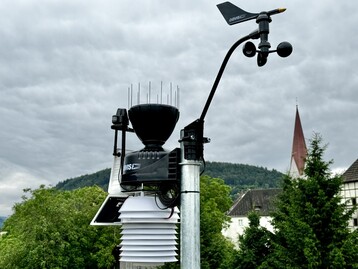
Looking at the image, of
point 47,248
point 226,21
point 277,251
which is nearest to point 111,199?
point 226,21

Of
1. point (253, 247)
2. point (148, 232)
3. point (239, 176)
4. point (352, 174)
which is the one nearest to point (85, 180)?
point (239, 176)

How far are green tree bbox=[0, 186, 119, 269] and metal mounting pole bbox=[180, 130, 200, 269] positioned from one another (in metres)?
21.9

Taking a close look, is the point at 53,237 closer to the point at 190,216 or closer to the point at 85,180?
the point at 190,216

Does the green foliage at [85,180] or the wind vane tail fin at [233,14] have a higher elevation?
the green foliage at [85,180]

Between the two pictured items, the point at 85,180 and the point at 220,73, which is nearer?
the point at 220,73

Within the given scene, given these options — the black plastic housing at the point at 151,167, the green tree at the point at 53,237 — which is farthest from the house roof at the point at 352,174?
the black plastic housing at the point at 151,167

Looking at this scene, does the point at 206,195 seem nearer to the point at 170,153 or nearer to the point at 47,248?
the point at 47,248

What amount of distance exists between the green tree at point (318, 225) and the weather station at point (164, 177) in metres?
8.75

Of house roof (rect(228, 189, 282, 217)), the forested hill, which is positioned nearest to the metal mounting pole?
house roof (rect(228, 189, 282, 217))

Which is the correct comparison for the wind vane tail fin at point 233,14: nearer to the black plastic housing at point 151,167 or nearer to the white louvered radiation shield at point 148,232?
the black plastic housing at point 151,167

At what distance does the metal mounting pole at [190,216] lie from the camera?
248 centimetres

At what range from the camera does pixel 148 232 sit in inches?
107

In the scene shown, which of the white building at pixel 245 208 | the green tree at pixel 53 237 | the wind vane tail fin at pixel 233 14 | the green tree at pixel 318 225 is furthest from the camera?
the white building at pixel 245 208

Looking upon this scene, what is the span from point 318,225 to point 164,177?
9654 millimetres
